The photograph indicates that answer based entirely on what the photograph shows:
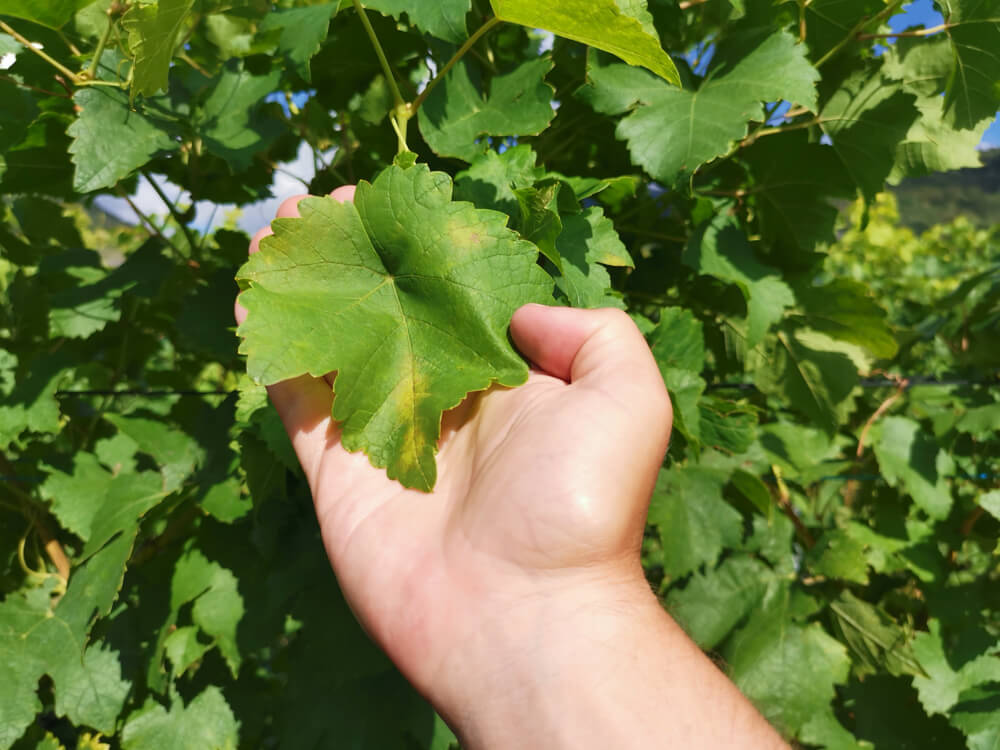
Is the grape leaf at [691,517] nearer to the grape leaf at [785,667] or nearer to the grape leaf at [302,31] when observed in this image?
the grape leaf at [785,667]

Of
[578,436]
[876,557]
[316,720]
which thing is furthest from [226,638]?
[876,557]

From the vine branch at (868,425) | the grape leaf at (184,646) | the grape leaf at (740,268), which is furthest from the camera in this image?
the vine branch at (868,425)

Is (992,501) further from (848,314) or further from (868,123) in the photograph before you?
(868,123)

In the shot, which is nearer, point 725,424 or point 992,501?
point 725,424

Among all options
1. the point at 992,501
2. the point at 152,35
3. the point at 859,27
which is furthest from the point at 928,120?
the point at 152,35

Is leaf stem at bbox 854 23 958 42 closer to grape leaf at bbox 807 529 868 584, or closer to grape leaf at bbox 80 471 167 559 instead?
grape leaf at bbox 807 529 868 584

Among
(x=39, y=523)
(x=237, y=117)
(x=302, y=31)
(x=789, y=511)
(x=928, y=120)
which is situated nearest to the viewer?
(x=302, y=31)

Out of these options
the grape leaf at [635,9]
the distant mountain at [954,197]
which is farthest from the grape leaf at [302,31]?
the distant mountain at [954,197]
